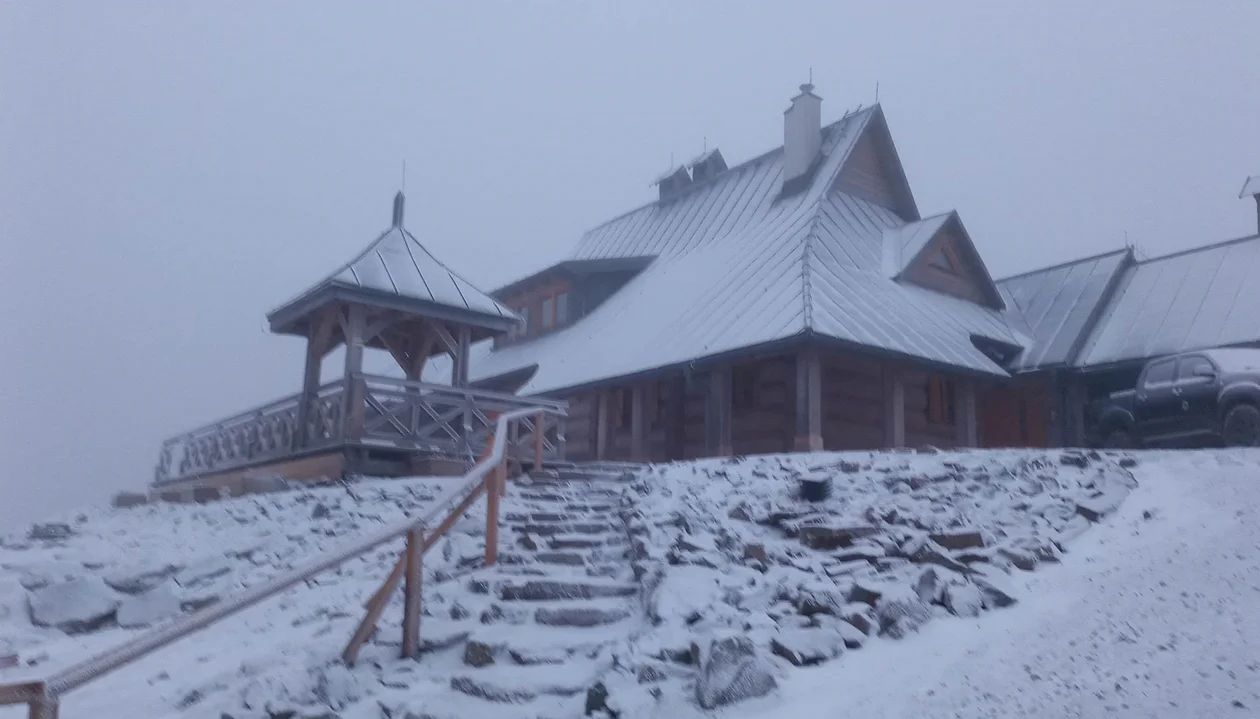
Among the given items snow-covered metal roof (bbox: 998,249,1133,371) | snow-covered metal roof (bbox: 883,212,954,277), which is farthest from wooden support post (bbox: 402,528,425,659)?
snow-covered metal roof (bbox: 998,249,1133,371)

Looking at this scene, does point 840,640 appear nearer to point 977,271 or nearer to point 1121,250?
point 977,271

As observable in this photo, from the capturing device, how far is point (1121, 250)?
25.0 metres

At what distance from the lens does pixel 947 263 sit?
22.4 metres

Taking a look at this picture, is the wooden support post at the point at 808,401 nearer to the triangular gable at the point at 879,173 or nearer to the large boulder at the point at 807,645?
the triangular gable at the point at 879,173

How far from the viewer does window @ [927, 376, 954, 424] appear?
20766mm

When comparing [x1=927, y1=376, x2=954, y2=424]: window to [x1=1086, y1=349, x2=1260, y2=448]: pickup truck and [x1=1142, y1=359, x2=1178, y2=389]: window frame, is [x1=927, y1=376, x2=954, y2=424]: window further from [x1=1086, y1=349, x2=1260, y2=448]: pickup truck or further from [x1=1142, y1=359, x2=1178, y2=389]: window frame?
[x1=1142, y1=359, x2=1178, y2=389]: window frame

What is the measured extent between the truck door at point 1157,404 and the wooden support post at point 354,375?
1237 centimetres

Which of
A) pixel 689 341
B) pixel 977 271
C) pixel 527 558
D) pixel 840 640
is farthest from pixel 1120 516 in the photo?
pixel 977 271

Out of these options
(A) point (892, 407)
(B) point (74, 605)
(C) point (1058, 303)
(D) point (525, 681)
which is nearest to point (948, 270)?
(C) point (1058, 303)

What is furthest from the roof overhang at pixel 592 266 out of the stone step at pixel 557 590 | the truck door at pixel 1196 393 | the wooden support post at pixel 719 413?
the stone step at pixel 557 590

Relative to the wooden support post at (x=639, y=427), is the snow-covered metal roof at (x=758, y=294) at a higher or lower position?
higher

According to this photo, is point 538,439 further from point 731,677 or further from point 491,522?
point 731,677

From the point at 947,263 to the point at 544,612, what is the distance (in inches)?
659

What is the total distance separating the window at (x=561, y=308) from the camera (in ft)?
87.2
